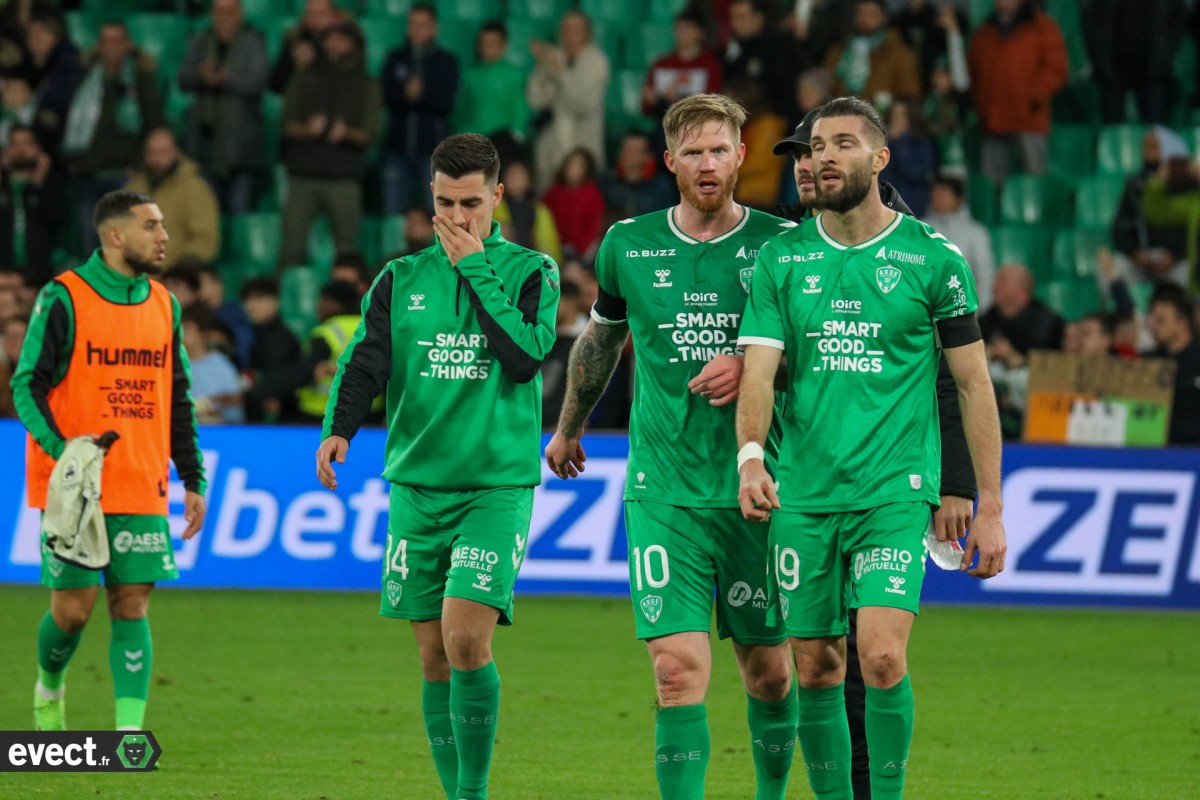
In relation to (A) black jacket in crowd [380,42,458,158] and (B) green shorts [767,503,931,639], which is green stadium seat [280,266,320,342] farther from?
(B) green shorts [767,503,931,639]

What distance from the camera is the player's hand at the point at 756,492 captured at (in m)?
6.27

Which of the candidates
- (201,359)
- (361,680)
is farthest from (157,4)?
(361,680)

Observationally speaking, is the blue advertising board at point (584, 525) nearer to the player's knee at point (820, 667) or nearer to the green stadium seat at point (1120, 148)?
the green stadium seat at point (1120, 148)

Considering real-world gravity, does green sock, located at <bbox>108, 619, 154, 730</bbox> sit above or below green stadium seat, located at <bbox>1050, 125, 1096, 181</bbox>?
below

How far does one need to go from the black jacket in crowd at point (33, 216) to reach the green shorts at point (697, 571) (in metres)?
13.5

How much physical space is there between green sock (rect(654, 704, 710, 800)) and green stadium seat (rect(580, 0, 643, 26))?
16325 mm

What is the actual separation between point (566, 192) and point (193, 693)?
8.77 m

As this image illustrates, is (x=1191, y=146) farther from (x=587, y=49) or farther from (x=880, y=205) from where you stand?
(x=880, y=205)

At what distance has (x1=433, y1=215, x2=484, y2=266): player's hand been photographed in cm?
714

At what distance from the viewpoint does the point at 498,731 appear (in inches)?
379

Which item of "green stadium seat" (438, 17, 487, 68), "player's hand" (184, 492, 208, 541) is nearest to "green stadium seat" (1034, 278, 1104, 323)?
"green stadium seat" (438, 17, 487, 68)

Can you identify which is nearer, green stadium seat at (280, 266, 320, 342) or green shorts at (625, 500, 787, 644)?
green shorts at (625, 500, 787, 644)

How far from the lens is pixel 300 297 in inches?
770

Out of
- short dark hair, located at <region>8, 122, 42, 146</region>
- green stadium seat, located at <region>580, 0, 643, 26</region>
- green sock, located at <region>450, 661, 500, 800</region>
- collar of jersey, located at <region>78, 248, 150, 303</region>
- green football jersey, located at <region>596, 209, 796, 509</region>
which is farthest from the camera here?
green stadium seat, located at <region>580, 0, 643, 26</region>
